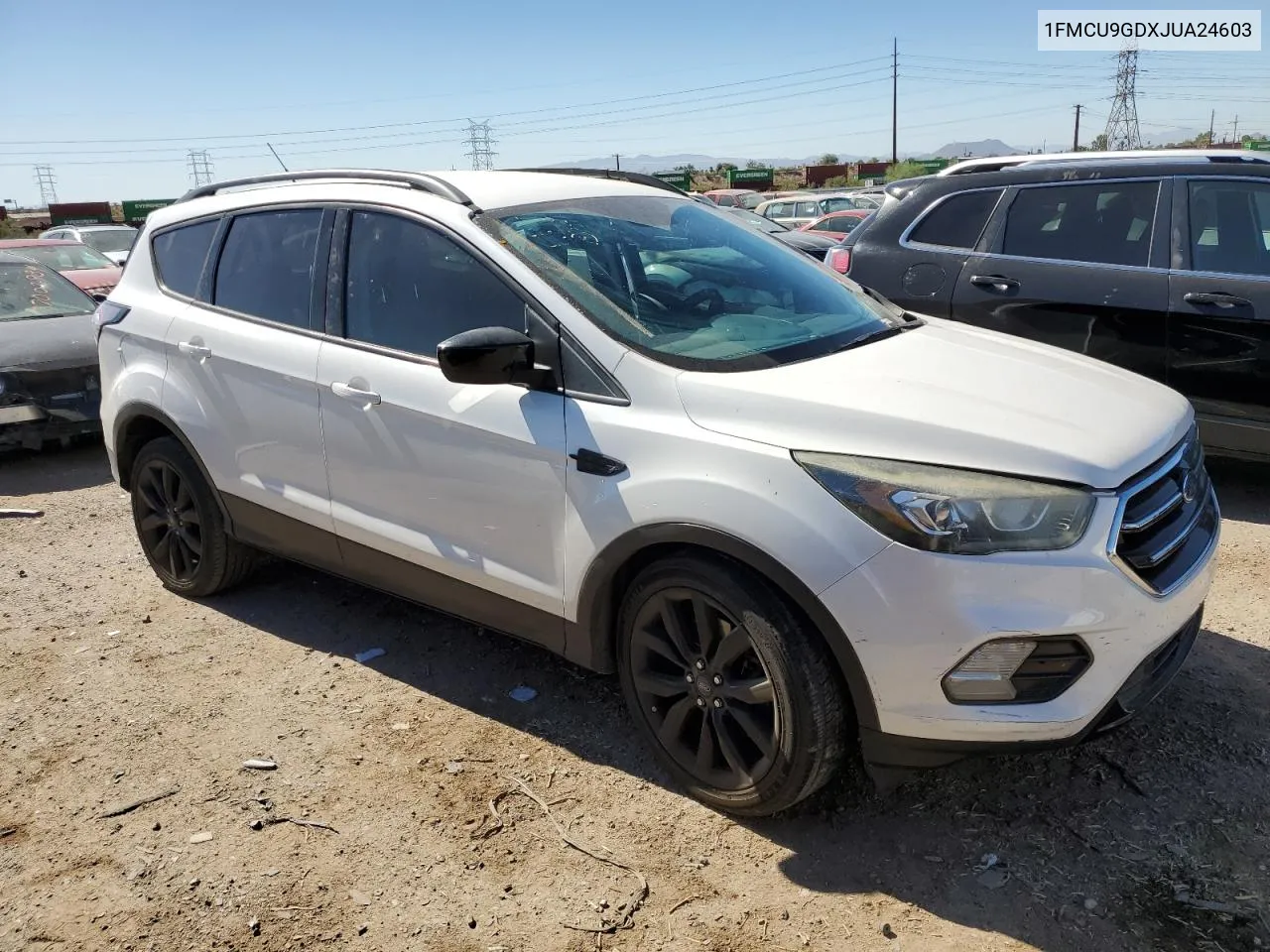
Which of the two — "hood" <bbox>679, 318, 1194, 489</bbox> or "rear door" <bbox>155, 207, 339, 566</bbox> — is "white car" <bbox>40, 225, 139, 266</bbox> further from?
"hood" <bbox>679, 318, 1194, 489</bbox>

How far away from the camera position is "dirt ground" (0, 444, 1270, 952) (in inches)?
99.7

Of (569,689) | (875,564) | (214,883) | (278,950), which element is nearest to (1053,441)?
(875,564)

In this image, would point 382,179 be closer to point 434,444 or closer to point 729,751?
point 434,444

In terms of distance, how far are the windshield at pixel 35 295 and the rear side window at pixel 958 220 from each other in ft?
21.8

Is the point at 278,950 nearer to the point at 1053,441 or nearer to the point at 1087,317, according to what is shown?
the point at 1053,441

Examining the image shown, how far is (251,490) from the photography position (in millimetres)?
4023

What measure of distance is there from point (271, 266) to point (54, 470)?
179 inches

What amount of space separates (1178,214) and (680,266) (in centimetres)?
325

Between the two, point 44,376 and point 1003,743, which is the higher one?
point 44,376

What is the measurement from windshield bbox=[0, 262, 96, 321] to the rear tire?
4.27 metres

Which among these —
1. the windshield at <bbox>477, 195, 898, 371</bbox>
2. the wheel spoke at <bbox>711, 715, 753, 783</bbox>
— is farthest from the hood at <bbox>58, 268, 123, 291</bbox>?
the wheel spoke at <bbox>711, 715, 753, 783</bbox>

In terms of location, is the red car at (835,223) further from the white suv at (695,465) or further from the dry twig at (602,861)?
the dry twig at (602,861)

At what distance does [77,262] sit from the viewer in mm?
12367

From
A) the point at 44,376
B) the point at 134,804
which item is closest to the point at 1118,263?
the point at 134,804
